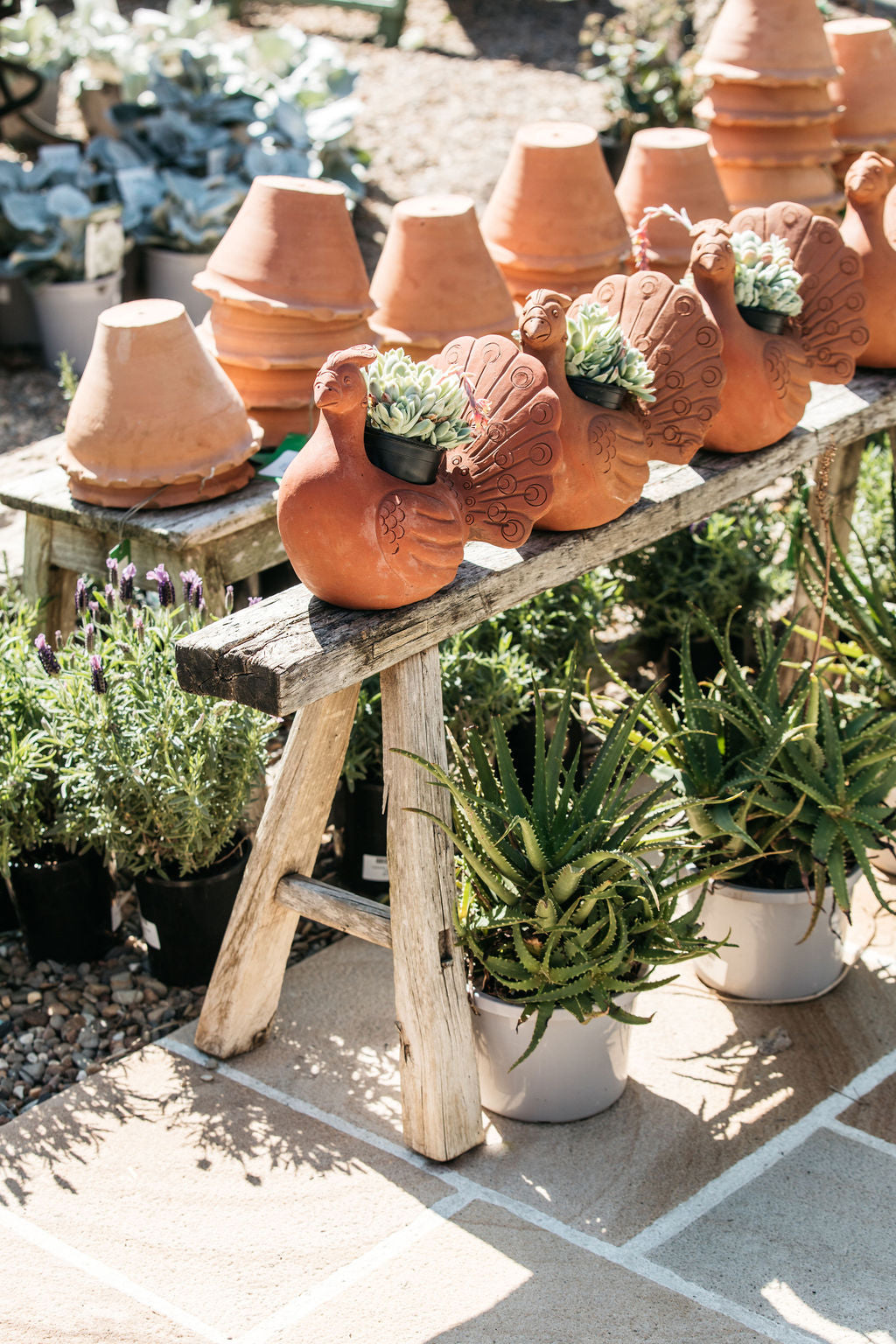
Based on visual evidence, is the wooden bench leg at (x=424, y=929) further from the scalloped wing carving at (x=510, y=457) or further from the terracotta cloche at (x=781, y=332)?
the terracotta cloche at (x=781, y=332)

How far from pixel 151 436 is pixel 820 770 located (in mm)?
1477

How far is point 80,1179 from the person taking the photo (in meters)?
2.27

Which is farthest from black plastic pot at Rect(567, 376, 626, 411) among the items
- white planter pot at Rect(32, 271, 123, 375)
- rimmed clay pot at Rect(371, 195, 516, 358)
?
white planter pot at Rect(32, 271, 123, 375)

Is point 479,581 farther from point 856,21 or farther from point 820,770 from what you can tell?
point 856,21

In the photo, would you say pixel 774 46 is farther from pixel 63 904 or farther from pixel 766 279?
pixel 63 904

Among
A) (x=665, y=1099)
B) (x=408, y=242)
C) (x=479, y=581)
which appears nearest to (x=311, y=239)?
(x=408, y=242)

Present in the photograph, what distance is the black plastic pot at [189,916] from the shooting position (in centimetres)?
266

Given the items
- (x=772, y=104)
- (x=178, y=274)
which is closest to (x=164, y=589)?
(x=772, y=104)

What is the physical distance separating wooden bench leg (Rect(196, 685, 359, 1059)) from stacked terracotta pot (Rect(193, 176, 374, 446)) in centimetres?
86

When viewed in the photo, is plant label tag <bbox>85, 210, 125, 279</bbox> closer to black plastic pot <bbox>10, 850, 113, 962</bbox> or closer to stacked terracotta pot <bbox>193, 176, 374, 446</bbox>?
stacked terracotta pot <bbox>193, 176, 374, 446</bbox>

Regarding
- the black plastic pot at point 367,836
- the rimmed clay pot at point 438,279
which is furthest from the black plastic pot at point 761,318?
the black plastic pot at point 367,836

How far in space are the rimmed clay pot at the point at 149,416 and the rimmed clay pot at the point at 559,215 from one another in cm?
90

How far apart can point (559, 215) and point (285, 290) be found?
73 centimetres

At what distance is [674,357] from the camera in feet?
7.82
